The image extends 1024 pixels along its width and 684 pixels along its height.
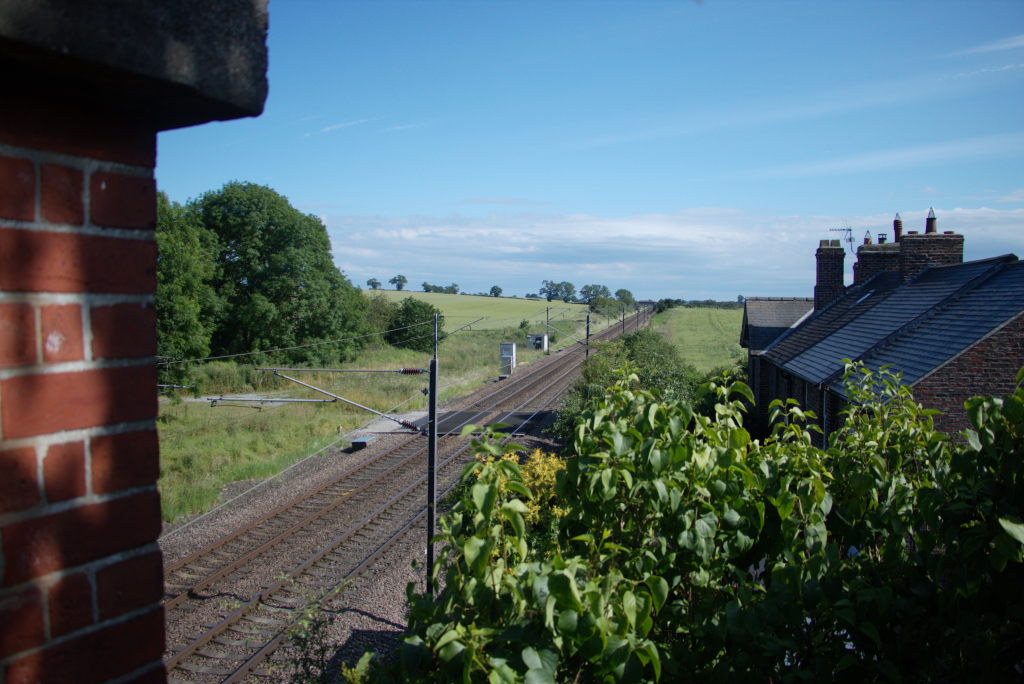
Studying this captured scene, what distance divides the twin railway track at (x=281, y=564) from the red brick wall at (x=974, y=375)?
10986mm

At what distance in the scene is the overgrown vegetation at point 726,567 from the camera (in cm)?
222

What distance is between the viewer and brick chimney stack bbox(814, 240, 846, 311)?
25.1m

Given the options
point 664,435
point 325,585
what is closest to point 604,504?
point 664,435

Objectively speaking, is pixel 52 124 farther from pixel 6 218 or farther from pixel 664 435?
pixel 664 435

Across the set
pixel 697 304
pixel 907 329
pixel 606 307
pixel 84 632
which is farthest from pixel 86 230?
pixel 697 304

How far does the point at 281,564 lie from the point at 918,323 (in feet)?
47.4

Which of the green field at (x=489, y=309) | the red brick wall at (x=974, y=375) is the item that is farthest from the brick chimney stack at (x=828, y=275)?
the green field at (x=489, y=309)

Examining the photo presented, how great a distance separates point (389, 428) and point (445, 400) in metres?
6.92

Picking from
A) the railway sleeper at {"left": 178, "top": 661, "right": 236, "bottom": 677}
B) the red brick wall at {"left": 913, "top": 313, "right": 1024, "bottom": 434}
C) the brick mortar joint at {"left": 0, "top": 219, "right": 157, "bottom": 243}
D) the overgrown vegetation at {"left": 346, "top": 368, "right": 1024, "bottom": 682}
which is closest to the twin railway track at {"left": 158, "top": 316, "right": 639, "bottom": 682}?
the railway sleeper at {"left": 178, "top": 661, "right": 236, "bottom": 677}

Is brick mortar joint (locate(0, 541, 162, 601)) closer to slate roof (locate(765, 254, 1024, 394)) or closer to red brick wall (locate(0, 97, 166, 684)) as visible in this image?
red brick wall (locate(0, 97, 166, 684))

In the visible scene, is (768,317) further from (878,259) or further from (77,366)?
(77,366)

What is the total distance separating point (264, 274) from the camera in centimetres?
4294

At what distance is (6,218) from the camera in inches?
43.5

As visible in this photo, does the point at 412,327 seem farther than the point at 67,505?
Yes
